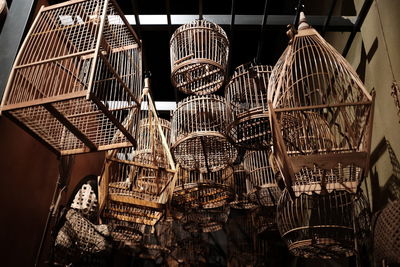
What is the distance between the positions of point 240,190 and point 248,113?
2.37m

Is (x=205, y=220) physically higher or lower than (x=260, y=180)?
lower

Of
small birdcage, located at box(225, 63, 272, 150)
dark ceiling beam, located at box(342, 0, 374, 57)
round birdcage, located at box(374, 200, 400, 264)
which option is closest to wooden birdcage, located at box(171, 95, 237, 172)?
small birdcage, located at box(225, 63, 272, 150)

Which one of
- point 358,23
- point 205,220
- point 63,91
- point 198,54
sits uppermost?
point 358,23

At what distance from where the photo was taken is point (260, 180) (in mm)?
4523

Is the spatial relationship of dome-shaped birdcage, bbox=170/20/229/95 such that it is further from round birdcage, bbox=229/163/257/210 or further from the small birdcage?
round birdcage, bbox=229/163/257/210

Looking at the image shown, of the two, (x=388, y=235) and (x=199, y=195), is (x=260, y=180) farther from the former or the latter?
(x=388, y=235)

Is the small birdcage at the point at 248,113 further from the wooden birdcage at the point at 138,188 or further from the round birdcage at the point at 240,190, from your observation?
the round birdcage at the point at 240,190

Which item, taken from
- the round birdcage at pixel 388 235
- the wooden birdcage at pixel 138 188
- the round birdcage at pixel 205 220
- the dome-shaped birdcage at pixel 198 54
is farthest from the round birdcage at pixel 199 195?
the round birdcage at pixel 388 235

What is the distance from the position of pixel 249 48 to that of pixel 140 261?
165 inches

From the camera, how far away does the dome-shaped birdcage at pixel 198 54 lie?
351 centimetres

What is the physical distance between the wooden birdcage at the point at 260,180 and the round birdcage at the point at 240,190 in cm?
8

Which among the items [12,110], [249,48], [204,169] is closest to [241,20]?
[204,169]

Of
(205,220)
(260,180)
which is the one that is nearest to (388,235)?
(260,180)

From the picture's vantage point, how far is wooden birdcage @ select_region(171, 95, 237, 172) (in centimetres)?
366
